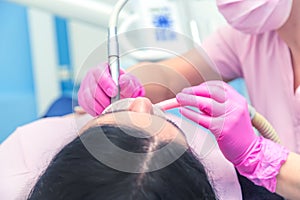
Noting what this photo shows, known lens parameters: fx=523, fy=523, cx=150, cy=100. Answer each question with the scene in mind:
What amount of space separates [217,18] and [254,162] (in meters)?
1.08

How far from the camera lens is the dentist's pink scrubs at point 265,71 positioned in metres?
1.41

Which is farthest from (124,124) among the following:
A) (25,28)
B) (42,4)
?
(25,28)

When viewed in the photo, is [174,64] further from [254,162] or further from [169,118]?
[169,118]

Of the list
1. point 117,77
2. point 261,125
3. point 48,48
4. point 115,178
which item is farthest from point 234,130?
point 48,48

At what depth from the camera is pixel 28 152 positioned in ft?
4.02

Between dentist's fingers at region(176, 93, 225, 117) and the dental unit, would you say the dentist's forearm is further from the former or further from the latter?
dentist's fingers at region(176, 93, 225, 117)

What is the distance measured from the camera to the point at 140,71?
4.16 feet

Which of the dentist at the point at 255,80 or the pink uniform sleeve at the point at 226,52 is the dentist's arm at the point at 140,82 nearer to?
the dentist at the point at 255,80

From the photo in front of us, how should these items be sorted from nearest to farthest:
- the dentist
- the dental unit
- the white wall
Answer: the dental unit < the dentist < the white wall

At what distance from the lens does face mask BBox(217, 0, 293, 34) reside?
4.32ft

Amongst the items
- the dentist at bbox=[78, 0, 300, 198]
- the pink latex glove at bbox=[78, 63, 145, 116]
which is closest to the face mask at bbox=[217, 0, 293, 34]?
the dentist at bbox=[78, 0, 300, 198]

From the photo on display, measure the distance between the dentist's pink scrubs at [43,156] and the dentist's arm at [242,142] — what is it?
0.10ft

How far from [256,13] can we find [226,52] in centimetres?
26

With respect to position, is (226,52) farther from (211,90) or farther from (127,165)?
(127,165)
